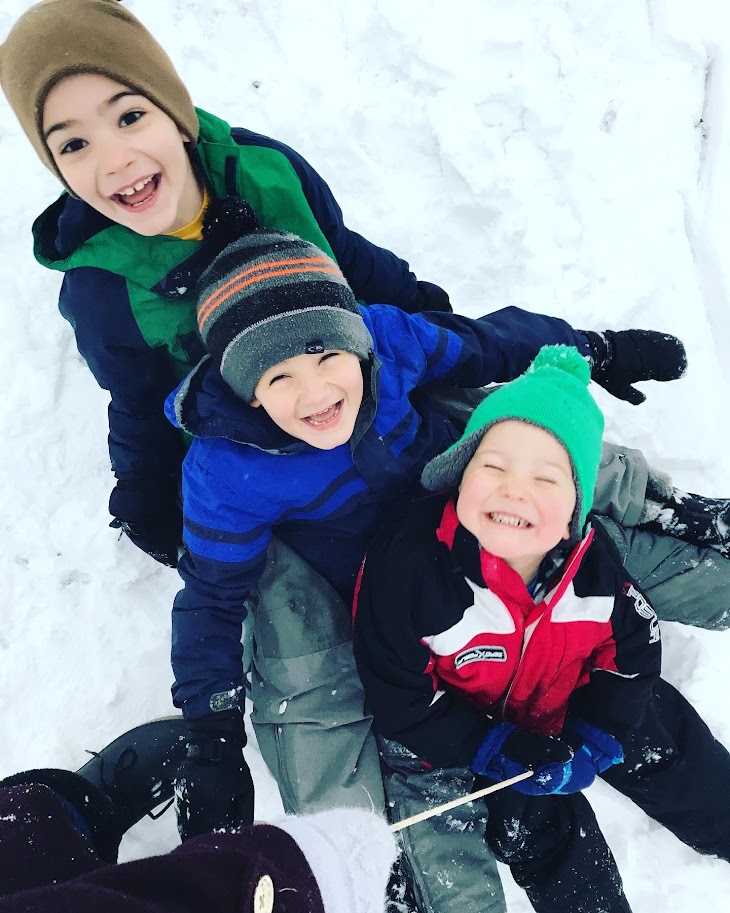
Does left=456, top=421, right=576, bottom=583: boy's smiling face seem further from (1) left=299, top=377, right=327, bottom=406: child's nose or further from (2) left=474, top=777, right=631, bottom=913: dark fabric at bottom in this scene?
(2) left=474, top=777, right=631, bottom=913: dark fabric at bottom

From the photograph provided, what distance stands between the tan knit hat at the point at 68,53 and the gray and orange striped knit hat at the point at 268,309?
35 cm

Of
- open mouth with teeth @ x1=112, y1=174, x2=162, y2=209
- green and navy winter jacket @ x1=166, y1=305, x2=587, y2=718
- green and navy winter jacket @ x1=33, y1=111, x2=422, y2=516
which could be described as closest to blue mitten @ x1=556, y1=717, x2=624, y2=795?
green and navy winter jacket @ x1=166, y1=305, x2=587, y2=718

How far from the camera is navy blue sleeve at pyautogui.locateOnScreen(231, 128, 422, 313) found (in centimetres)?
174

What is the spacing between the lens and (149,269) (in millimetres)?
1513

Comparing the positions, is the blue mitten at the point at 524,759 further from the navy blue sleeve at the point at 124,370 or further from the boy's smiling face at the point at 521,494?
the navy blue sleeve at the point at 124,370

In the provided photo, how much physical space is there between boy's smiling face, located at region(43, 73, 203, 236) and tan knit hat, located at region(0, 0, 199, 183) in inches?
0.8

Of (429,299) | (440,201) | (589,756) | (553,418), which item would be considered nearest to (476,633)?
(589,756)

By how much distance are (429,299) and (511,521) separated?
0.88m

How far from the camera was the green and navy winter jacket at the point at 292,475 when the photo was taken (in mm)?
1557

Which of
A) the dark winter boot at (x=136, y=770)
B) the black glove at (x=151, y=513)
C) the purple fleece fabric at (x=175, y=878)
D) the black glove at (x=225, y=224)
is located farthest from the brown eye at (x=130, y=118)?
the dark winter boot at (x=136, y=770)

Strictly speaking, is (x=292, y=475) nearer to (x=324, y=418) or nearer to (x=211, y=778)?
(x=324, y=418)

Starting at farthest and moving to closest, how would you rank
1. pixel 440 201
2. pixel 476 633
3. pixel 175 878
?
pixel 440 201
pixel 476 633
pixel 175 878

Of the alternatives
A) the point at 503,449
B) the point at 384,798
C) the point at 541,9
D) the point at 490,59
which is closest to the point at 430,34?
the point at 490,59

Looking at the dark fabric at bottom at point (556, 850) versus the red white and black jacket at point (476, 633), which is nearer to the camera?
the red white and black jacket at point (476, 633)
